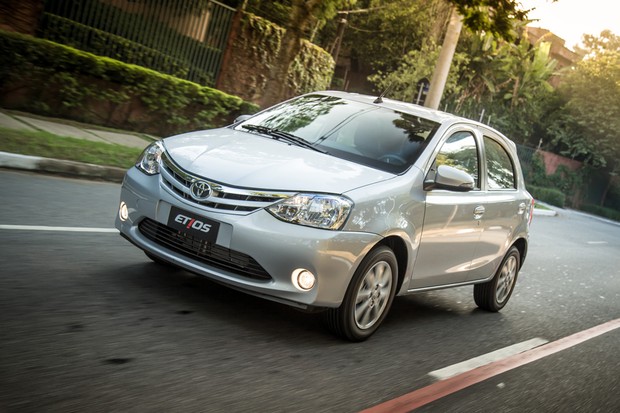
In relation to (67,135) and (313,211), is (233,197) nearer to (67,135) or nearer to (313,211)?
(313,211)

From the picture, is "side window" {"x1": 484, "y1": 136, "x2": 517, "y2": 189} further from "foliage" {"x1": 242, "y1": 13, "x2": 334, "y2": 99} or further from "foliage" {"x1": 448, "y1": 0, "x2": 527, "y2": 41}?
"foliage" {"x1": 242, "y1": 13, "x2": 334, "y2": 99}

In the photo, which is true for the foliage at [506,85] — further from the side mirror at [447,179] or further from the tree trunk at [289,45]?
the side mirror at [447,179]

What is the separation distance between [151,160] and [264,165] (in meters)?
0.87

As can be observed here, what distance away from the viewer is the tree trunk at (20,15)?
12987 millimetres

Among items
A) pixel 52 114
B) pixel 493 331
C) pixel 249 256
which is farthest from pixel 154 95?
pixel 249 256

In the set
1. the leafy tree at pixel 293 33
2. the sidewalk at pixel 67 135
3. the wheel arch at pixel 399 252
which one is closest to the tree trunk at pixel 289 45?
the leafy tree at pixel 293 33

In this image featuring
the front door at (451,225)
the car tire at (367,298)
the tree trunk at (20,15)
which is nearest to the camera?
the car tire at (367,298)

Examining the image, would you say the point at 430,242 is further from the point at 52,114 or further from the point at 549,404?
the point at 52,114

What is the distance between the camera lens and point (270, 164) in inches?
192

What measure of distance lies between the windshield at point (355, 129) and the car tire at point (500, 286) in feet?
6.47

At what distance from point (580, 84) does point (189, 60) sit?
29.2 metres

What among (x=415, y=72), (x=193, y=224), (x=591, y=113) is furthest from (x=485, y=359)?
(x=591, y=113)

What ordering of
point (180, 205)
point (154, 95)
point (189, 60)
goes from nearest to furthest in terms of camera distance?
point (180, 205) → point (154, 95) → point (189, 60)

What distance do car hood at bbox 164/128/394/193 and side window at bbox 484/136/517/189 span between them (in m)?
1.81
